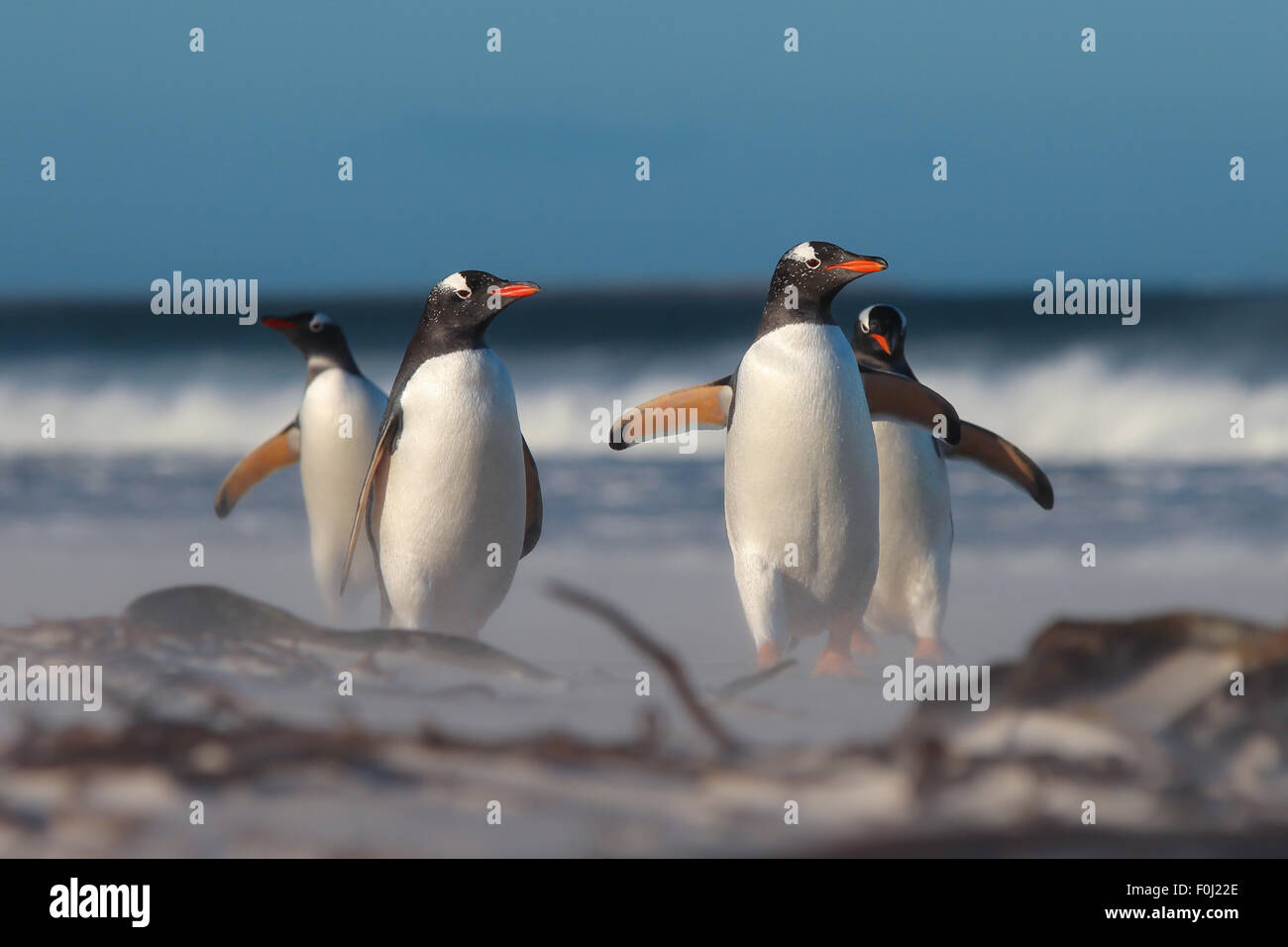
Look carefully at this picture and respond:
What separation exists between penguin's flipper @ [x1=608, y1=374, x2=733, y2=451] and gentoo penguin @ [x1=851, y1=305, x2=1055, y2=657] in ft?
1.69

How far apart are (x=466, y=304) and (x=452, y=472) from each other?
485 millimetres

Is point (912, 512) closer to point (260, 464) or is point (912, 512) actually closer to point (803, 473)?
point (803, 473)

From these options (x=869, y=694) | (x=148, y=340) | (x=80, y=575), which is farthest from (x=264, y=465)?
(x=148, y=340)

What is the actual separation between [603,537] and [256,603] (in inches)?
140

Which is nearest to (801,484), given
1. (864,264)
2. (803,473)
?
(803,473)

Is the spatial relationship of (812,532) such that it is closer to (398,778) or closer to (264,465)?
(398,778)

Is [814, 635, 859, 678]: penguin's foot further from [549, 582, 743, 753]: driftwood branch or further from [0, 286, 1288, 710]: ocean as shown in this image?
[549, 582, 743, 753]: driftwood branch

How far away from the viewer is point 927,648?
4.14 m

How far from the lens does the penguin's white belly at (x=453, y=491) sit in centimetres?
380

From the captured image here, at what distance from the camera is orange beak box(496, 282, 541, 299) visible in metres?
3.56

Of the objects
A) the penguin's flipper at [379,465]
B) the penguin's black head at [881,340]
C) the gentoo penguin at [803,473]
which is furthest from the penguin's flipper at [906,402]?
the penguin's flipper at [379,465]

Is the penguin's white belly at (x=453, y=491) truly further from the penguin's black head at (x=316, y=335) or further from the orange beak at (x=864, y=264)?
the penguin's black head at (x=316, y=335)

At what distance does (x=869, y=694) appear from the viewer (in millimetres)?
2801

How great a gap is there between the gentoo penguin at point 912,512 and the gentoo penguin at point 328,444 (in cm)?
181
